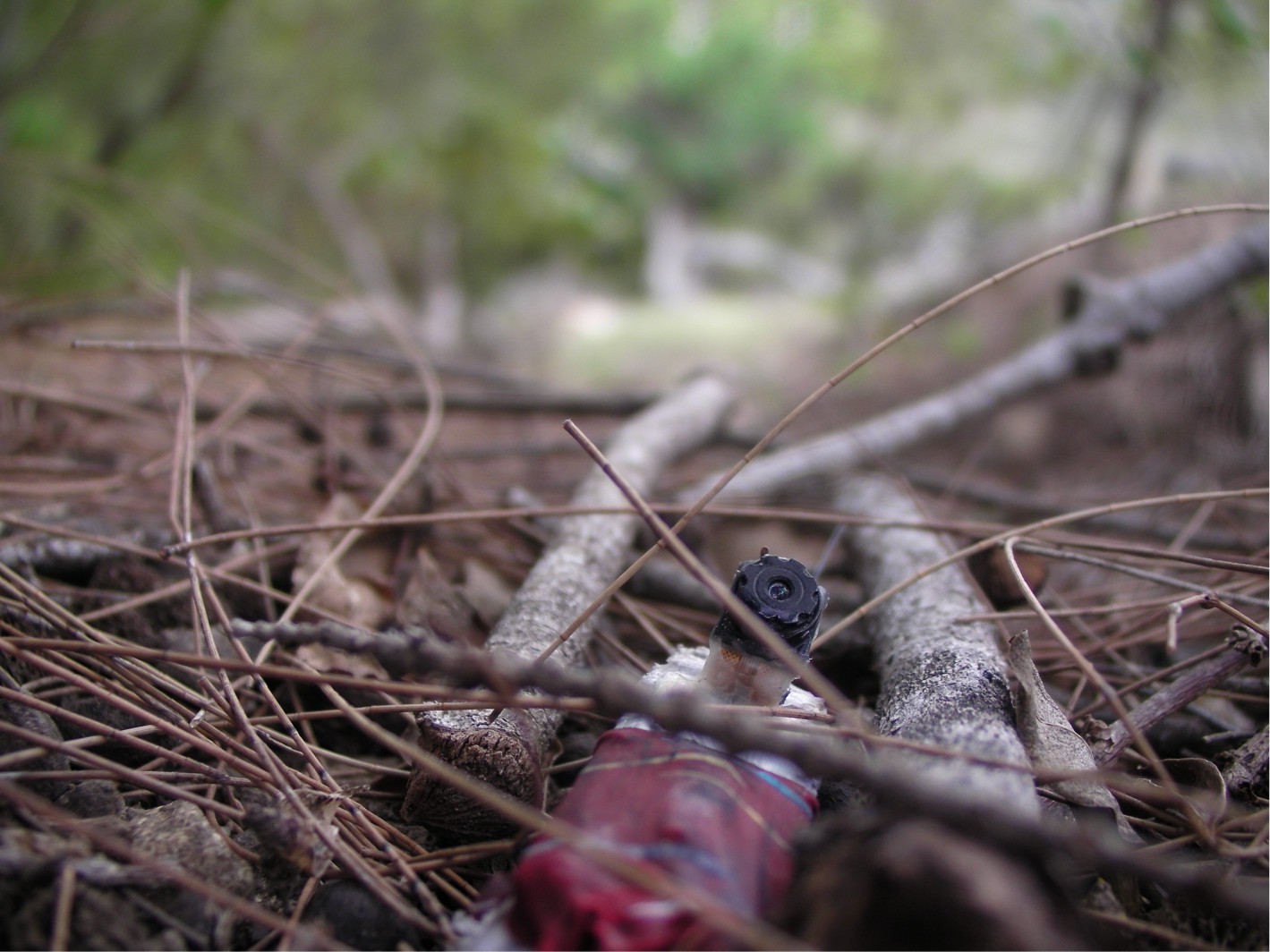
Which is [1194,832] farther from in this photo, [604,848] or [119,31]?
[119,31]

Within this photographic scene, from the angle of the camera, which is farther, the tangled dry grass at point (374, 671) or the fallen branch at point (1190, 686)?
the fallen branch at point (1190, 686)

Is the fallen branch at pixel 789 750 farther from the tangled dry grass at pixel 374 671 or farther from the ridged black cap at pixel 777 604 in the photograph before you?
the ridged black cap at pixel 777 604

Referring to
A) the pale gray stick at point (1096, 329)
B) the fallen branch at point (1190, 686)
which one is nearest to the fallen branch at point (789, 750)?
the fallen branch at point (1190, 686)

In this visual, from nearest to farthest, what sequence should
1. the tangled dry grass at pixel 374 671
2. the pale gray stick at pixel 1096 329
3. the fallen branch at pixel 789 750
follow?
the fallen branch at pixel 789 750, the tangled dry grass at pixel 374 671, the pale gray stick at pixel 1096 329

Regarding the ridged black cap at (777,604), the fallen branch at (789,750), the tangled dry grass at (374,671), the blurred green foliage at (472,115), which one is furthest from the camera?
the blurred green foliage at (472,115)

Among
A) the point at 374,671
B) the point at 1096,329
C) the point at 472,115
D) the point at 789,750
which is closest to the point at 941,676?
the point at 789,750
